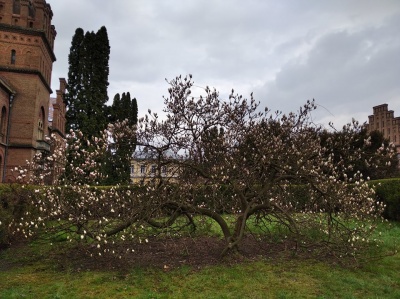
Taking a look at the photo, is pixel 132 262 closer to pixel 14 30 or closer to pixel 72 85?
pixel 72 85

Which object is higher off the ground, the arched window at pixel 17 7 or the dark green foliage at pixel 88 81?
the arched window at pixel 17 7

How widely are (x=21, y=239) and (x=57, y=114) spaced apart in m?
32.8

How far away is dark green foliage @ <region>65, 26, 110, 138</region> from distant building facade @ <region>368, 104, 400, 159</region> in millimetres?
51824

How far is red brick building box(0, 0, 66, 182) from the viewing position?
27.5 meters

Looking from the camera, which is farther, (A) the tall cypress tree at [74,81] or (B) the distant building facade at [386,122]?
(B) the distant building facade at [386,122]

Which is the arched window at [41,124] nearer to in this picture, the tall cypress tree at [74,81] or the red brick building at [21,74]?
the red brick building at [21,74]

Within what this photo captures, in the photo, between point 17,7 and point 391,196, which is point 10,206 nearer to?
point 391,196

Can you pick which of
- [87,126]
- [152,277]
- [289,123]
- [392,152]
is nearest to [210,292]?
[152,277]

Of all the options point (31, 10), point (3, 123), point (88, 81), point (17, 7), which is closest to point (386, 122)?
point (88, 81)

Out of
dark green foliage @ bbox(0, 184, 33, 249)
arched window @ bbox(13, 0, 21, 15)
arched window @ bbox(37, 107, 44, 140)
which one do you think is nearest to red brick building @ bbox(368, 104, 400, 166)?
arched window @ bbox(37, 107, 44, 140)

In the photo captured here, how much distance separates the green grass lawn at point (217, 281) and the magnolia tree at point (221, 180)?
0.73 meters

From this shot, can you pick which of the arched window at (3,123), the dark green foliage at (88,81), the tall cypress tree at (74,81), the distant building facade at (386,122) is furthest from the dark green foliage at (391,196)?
the distant building facade at (386,122)

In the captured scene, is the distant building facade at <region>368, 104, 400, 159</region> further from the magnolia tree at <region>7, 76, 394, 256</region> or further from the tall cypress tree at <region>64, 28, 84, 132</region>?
the magnolia tree at <region>7, 76, 394, 256</region>

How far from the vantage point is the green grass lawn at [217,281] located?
19.5ft
